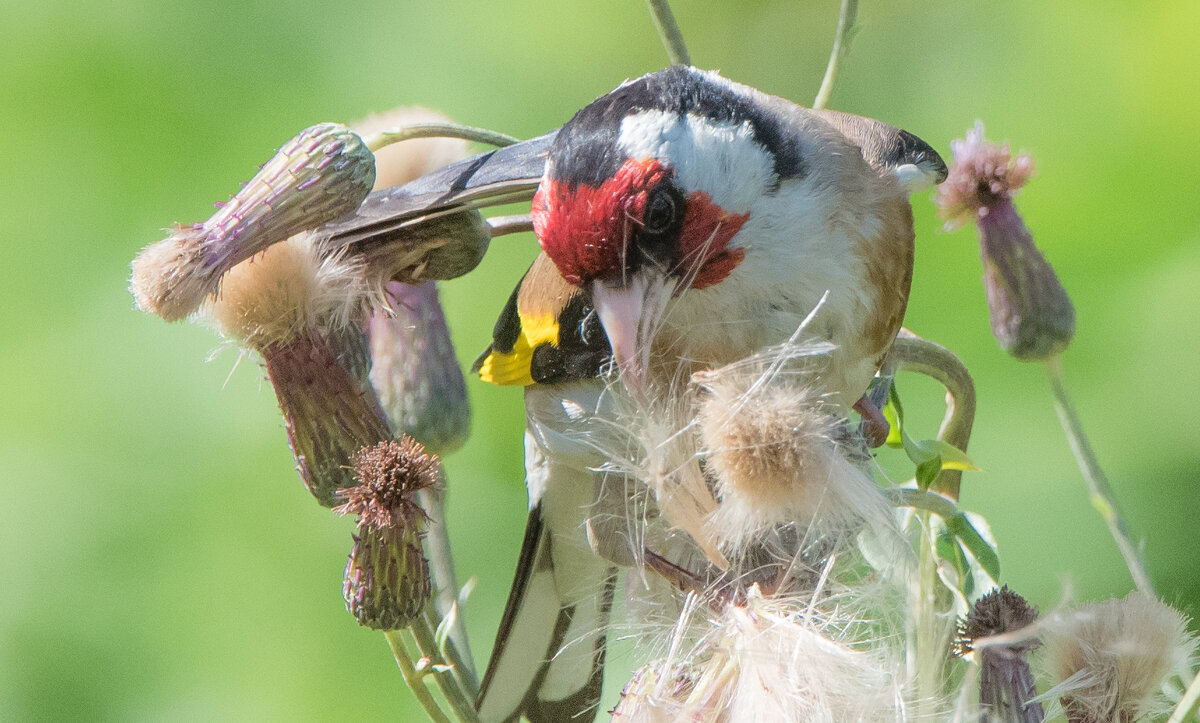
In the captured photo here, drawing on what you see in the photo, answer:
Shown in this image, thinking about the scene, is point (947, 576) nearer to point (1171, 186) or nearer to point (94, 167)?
point (1171, 186)

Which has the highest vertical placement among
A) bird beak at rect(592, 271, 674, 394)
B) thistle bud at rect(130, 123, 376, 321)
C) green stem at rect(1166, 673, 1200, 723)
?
thistle bud at rect(130, 123, 376, 321)

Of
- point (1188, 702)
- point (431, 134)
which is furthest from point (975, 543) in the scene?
point (431, 134)

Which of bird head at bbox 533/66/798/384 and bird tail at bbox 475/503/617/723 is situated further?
bird tail at bbox 475/503/617/723

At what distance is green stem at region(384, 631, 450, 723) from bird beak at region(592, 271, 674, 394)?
41 cm

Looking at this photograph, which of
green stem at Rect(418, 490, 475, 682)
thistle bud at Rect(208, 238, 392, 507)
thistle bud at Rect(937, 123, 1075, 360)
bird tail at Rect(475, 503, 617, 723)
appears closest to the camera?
thistle bud at Rect(208, 238, 392, 507)

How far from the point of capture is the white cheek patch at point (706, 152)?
141 centimetres

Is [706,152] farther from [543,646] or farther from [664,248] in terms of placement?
[543,646]

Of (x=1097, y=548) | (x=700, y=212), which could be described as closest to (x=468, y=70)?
(x=1097, y=548)

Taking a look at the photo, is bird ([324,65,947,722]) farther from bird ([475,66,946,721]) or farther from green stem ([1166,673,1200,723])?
green stem ([1166,673,1200,723])

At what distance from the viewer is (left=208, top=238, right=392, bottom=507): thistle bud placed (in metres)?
1.38

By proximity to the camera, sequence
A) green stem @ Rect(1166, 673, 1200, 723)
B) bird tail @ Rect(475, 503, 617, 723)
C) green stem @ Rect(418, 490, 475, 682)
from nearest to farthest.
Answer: green stem @ Rect(1166, 673, 1200, 723) < green stem @ Rect(418, 490, 475, 682) < bird tail @ Rect(475, 503, 617, 723)

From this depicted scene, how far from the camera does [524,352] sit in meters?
1.86

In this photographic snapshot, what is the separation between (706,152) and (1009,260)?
2.34ft

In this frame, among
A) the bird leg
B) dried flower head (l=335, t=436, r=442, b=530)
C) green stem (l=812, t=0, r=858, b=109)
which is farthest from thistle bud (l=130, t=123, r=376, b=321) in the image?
the bird leg
